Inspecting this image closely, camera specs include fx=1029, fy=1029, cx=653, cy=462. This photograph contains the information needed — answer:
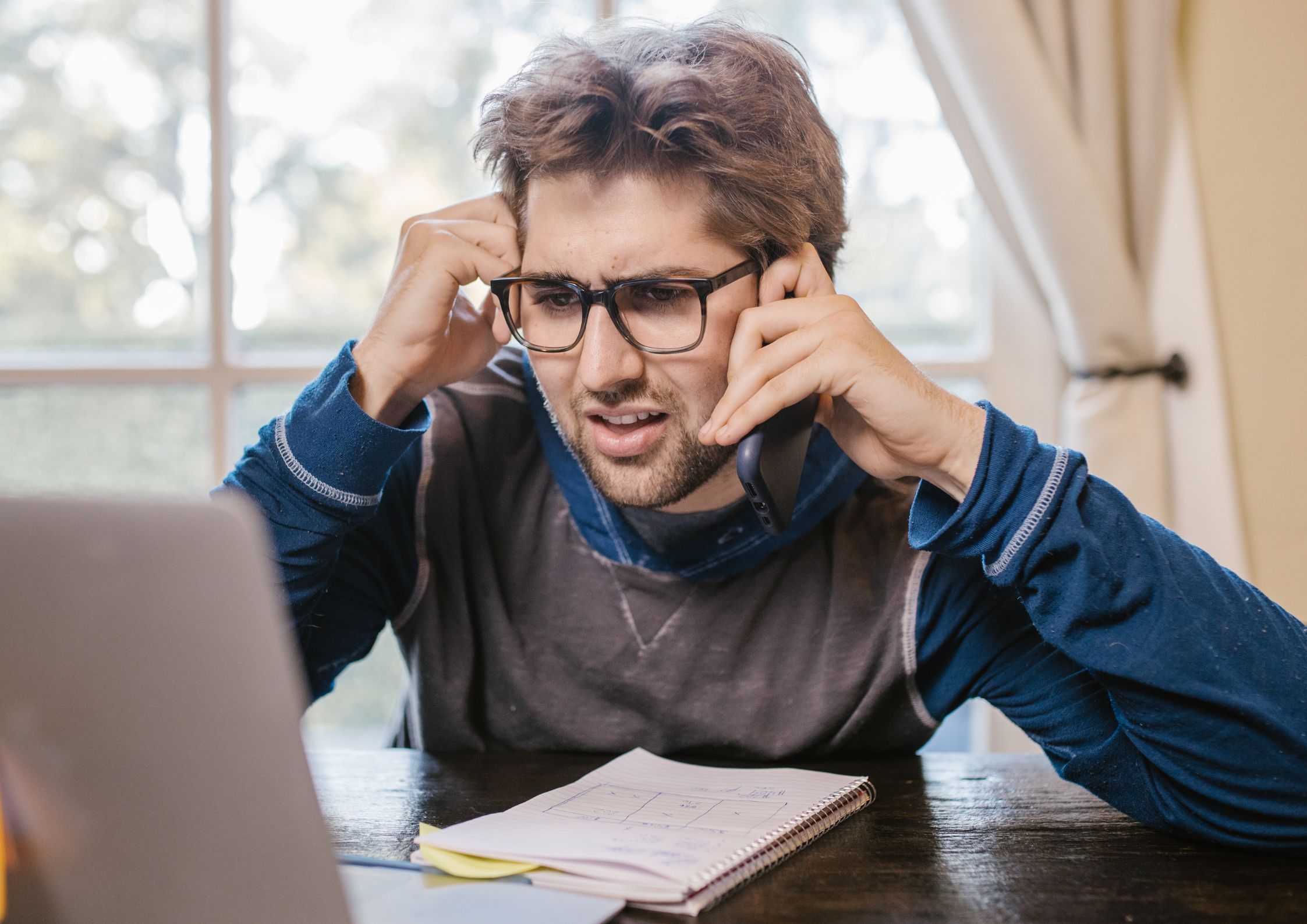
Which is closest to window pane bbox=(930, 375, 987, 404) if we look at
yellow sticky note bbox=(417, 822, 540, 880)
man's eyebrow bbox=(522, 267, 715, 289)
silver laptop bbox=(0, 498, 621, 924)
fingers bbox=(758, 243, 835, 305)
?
fingers bbox=(758, 243, 835, 305)

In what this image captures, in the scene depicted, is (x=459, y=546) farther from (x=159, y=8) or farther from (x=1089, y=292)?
(x=159, y=8)

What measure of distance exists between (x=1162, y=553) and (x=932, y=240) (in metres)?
1.31

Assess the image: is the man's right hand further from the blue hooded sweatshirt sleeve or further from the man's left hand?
the blue hooded sweatshirt sleeve

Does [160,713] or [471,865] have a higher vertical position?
[160,713]

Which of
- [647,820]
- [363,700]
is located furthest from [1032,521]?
[363,700]

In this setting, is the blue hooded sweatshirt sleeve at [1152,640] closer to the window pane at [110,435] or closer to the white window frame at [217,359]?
the white window frame at [217,359]

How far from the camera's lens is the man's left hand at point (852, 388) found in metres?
0.99

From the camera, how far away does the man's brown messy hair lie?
116 centimetres

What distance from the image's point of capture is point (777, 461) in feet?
3.52

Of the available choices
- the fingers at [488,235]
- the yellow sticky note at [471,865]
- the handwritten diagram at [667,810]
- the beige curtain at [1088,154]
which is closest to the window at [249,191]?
the beige curtain at [1088,154]

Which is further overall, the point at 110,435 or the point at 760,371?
the point at 110,435

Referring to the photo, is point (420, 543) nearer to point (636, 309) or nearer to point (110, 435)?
point (636, 309)

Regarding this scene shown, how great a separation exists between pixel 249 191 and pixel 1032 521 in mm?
1855

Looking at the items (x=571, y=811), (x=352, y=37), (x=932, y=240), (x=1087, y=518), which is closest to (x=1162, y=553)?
(x=1087, y=518)
